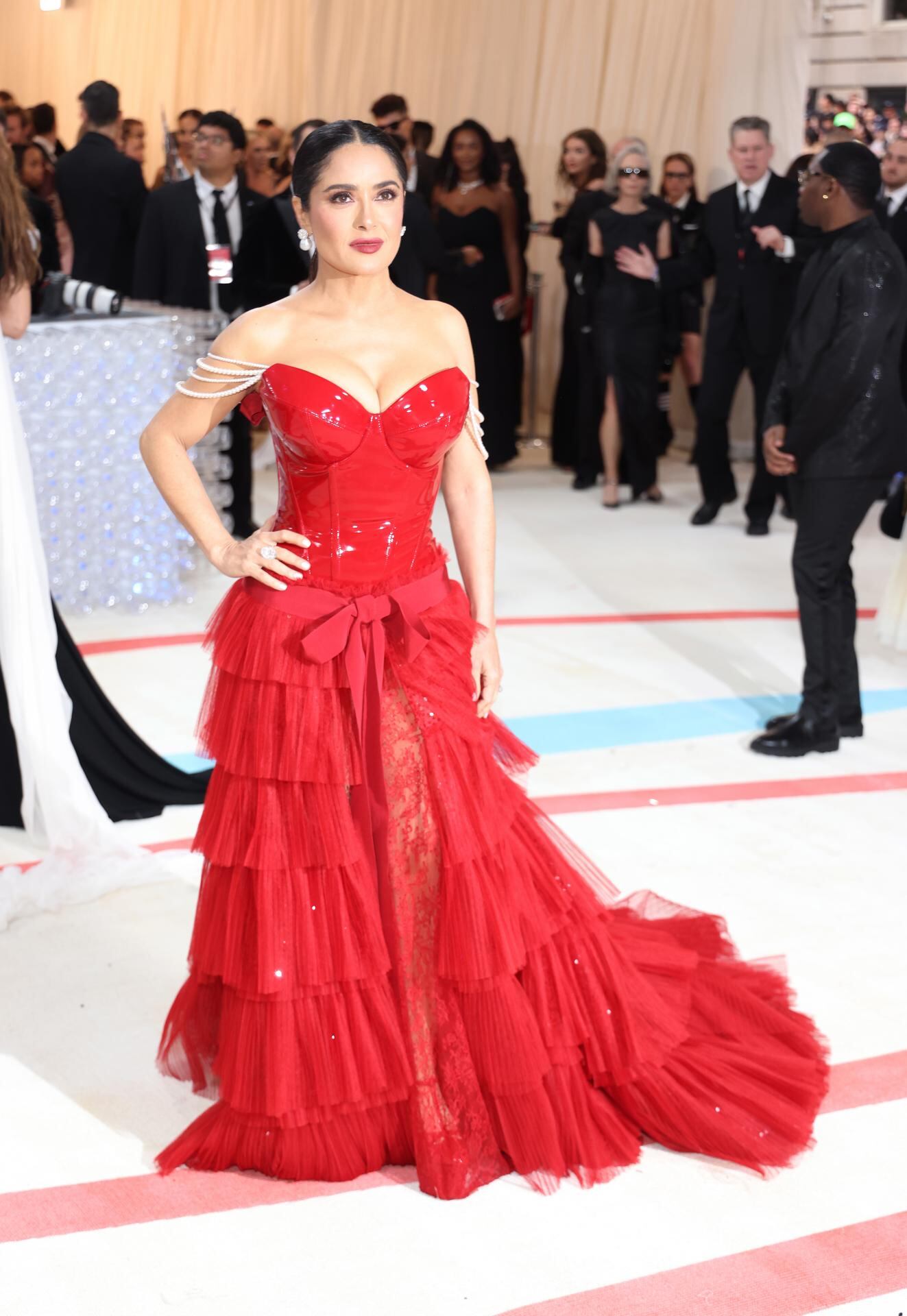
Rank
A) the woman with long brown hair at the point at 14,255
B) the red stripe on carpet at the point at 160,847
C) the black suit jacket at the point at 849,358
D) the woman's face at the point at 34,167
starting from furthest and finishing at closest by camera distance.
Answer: the woman's face at the point at 34,167, the black suit jacket at the point at 849,358, the red stripe on carpet at the point at 160,847, the woman with long brown hair at the point at 14,255

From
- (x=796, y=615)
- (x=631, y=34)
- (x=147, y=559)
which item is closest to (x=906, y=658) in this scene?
(x=796, y=615)

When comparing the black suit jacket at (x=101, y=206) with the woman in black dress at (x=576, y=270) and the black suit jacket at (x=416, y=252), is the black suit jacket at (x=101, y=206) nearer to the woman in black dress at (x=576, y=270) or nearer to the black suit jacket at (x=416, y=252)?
the black suit jacket at (x=416, y=252)

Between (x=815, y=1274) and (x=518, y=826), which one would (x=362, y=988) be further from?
(x=815, y=1274)

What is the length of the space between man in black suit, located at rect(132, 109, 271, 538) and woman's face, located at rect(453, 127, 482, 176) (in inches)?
71.9

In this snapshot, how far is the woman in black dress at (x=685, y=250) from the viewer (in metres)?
7.56

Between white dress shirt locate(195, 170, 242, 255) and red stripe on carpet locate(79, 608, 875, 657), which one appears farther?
white dress shirt locate(195, 170, 242, 255)

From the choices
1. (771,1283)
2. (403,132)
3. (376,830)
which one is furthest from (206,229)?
(771,1283)

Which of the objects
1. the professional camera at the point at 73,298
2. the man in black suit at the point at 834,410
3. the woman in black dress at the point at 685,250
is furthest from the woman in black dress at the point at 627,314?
the man in black suit at the point at 834,410

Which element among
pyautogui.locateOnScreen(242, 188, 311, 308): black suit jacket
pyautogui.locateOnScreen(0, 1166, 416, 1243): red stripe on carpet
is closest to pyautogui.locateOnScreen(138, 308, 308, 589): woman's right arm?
pyautogui.locateOnScreen(0, 1166, 416, 1243): red stripe on carpet

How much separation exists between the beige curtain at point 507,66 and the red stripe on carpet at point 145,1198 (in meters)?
7.51

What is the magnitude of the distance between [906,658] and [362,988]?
11.3 ft

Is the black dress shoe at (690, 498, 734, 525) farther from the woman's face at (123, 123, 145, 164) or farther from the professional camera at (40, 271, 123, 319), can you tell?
the woman's face at (123, 123, 145, 164)

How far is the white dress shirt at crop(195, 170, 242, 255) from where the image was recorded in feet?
20.3

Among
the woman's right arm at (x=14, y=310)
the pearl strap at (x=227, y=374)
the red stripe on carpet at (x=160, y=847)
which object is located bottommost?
the red stripe on carpet at (x=160, y=847)
